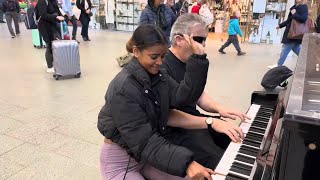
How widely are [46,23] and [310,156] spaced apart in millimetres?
5317

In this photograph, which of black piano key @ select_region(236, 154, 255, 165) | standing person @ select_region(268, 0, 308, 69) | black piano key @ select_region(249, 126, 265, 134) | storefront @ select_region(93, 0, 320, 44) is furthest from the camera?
storefront @ select_region(93, 0, 320, 44)

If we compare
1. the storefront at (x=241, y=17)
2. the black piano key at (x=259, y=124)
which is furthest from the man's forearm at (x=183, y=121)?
the storefront at (x=241, y=17)

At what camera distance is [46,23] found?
543 centimetres

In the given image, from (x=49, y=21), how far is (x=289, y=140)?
5.27 meters

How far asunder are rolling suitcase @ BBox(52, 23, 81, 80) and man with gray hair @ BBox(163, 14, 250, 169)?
3.45m

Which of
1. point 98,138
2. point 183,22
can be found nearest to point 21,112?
point 98,138

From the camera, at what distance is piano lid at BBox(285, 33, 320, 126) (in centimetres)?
83

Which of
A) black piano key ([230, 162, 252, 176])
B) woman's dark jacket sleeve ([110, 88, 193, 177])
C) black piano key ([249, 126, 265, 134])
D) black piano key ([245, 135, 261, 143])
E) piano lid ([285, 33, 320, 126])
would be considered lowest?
black piano key ([230, 162, 252, 176])

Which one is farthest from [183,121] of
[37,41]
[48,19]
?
[37,41]

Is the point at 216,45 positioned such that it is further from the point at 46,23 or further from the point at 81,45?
the point at 46,23

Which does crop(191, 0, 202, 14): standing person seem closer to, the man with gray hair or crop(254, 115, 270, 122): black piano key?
the man with gray hair

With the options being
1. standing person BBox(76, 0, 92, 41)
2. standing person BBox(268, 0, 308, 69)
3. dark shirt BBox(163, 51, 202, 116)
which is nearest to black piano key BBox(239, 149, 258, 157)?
dark shirt BBox(163, 51, 202, 116)

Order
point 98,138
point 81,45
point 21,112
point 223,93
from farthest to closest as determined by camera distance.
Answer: point 81,45, point 223,93, point 21,112, point 98,138

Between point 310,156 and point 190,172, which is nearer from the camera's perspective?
point 310,156
